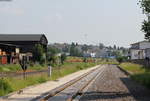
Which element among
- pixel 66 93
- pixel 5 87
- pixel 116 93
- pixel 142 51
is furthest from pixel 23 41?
pixel 116 93

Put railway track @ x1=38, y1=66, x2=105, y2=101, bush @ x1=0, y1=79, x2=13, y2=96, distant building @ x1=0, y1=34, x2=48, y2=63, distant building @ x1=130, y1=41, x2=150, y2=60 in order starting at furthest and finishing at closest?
distant building @ x1=0, y1=34, x2=48, y2=63 < distant building @ x1=130, y1=41, x2=150, y2=60 < bush @ x1=0, y1=79, x2=13, y2=96 < railway track @ x1=38, y1=66, x2=105, y2=101

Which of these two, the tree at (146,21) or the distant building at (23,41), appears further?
the distant building at (23,41)

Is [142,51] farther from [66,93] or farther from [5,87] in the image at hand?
[5,87]

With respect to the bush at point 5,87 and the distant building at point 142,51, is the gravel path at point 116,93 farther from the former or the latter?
the distant building at point 142,51

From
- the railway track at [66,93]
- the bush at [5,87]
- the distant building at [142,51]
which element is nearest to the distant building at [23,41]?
the distant building at [142,51]

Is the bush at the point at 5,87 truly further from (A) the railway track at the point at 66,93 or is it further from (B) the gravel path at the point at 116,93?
(B) the gravel path at the point at 116,93

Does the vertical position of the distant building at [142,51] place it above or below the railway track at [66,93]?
above

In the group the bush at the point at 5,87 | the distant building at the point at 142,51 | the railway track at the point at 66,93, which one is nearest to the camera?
the railway track at the point at 66,93

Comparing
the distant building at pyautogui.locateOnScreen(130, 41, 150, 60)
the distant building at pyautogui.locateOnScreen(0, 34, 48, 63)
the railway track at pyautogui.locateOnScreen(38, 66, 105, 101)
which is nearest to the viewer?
the railway track at pyautogui.locateOnScreen(38, 66, 105, 101)

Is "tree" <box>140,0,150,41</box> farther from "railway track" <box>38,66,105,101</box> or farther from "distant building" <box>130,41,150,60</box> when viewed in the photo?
"distant building" <box>130,41,150,60</box>

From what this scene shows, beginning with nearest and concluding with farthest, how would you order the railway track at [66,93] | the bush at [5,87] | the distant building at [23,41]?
the railway track at [66,93] < the bush at [5,87] < the distant building at [23,41]

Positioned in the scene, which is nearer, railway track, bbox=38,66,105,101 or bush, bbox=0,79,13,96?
railway track, bbox=38,66,105,101

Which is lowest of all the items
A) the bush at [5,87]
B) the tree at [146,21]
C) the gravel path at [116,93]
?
the gravel path at [116,93]

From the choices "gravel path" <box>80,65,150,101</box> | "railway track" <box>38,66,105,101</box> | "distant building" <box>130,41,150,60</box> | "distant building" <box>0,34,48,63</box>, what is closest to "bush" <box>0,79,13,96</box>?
"railway track" <box>38,66,105,101</box>
